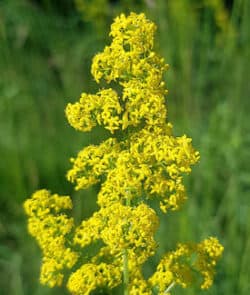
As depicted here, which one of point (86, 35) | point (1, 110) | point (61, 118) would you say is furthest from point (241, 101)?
point (86, 35)

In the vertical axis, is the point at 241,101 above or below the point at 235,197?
above

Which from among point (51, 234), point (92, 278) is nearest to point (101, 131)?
point (51, 234)

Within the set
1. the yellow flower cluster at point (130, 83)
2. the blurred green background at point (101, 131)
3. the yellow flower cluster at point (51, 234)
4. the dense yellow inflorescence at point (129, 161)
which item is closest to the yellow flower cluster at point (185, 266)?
the dense yellow inflorescence at point (129, 161)

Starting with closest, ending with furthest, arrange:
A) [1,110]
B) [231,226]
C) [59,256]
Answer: [59,256] < [231,226] < [1,110]

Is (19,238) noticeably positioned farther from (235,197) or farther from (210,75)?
(210,75)

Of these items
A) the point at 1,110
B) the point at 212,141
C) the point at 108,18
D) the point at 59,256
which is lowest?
the point at 59,256

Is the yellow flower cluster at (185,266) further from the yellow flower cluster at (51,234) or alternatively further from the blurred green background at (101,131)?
the blurred green background at (101,131)

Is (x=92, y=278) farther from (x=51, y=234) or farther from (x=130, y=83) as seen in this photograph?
(x=130, y=83)
